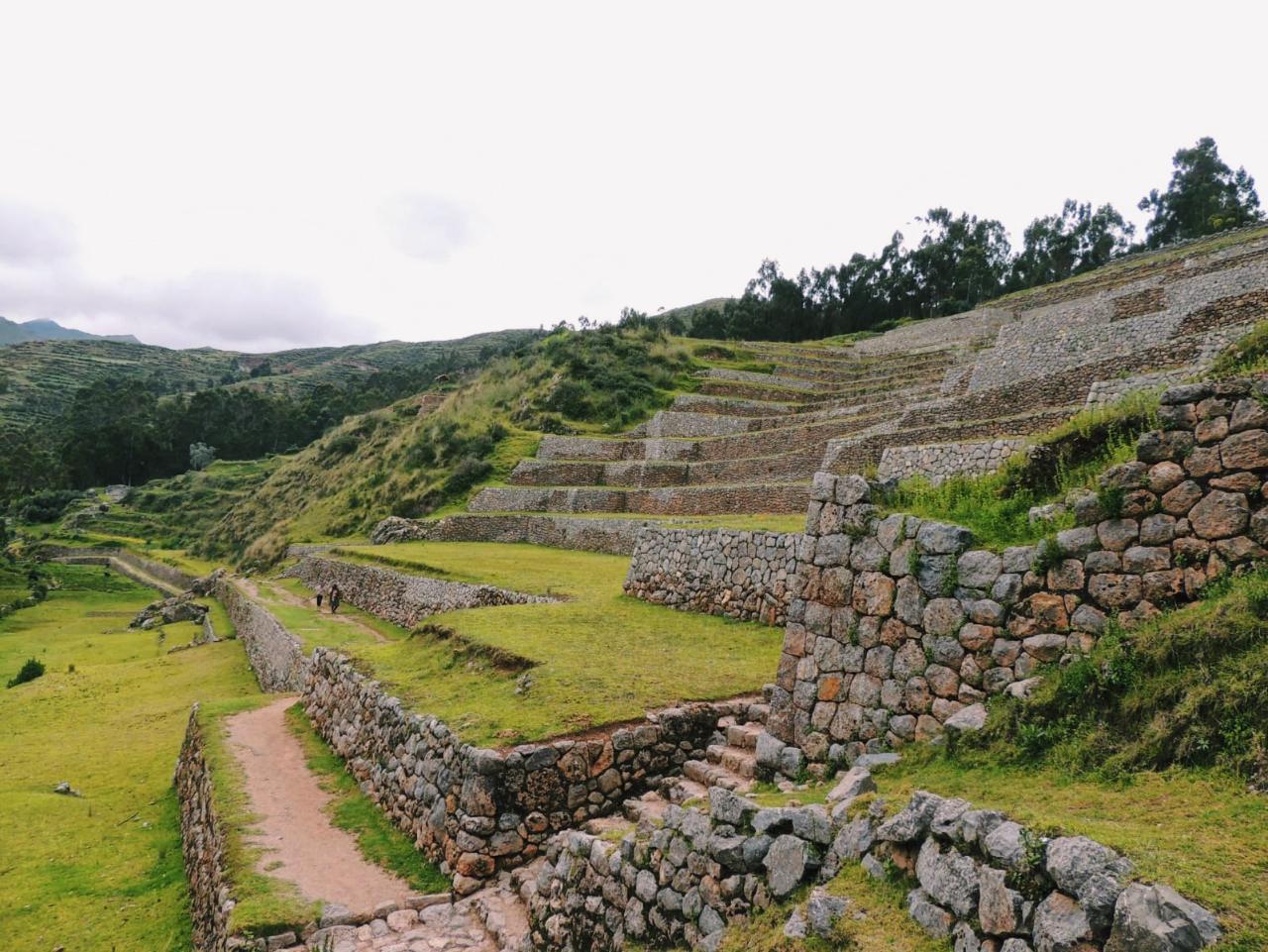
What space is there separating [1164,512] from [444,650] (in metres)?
9.70

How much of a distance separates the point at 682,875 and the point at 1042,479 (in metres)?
3.97

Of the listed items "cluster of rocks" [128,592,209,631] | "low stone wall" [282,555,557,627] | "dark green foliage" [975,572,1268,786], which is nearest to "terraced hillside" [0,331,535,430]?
"cluster of rocks" [128,592,209,631]

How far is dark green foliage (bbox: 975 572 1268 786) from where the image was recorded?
11.8 ft

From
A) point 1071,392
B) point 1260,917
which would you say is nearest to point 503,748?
point 1260,917

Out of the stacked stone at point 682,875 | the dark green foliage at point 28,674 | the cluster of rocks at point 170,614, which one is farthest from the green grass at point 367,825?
the cluster of rocks at point 170,614

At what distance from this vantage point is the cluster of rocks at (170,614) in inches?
1294

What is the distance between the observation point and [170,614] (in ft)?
111

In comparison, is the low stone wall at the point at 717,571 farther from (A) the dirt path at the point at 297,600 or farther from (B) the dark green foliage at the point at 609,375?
(B) the dark green foliage at the point at 609,375

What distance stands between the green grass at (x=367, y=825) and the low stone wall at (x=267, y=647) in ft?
14.3

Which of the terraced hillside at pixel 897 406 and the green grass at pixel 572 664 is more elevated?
the terraced hillside at pixel 897 406

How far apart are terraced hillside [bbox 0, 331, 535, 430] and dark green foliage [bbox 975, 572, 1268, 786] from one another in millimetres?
109642

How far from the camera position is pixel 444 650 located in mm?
11422

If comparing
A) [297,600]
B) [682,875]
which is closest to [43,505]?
[297,600]

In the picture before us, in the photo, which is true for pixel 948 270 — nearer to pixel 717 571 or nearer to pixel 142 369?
pixel 717 571
